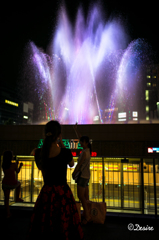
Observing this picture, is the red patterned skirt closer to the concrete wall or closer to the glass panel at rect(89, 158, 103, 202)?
the concrete wall

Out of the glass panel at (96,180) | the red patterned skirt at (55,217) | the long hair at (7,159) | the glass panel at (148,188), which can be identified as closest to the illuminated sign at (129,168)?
the glass panel at (148,188)

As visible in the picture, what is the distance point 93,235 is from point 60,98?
13962 millimetres

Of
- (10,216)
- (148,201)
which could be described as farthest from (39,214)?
(148,201)

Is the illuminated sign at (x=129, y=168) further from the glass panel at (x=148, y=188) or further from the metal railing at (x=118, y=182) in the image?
the glass panel at (x=148, y=188)

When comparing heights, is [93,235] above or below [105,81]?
below

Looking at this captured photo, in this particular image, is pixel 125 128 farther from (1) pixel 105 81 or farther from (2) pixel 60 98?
(1) pixel 105 81

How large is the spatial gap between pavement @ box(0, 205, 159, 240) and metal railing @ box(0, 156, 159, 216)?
2.72m

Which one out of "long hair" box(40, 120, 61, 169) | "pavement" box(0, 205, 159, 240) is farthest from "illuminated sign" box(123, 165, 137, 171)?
"long hair" box(40, 120, 61, 169)

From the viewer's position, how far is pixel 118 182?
9133 millimetres

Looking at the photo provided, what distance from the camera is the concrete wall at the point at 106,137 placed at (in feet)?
27.8

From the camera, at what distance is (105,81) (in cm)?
2014

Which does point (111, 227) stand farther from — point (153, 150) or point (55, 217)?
point (153, 150)

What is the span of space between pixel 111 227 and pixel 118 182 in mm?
3832

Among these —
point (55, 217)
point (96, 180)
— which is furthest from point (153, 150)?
point (55, 217)
